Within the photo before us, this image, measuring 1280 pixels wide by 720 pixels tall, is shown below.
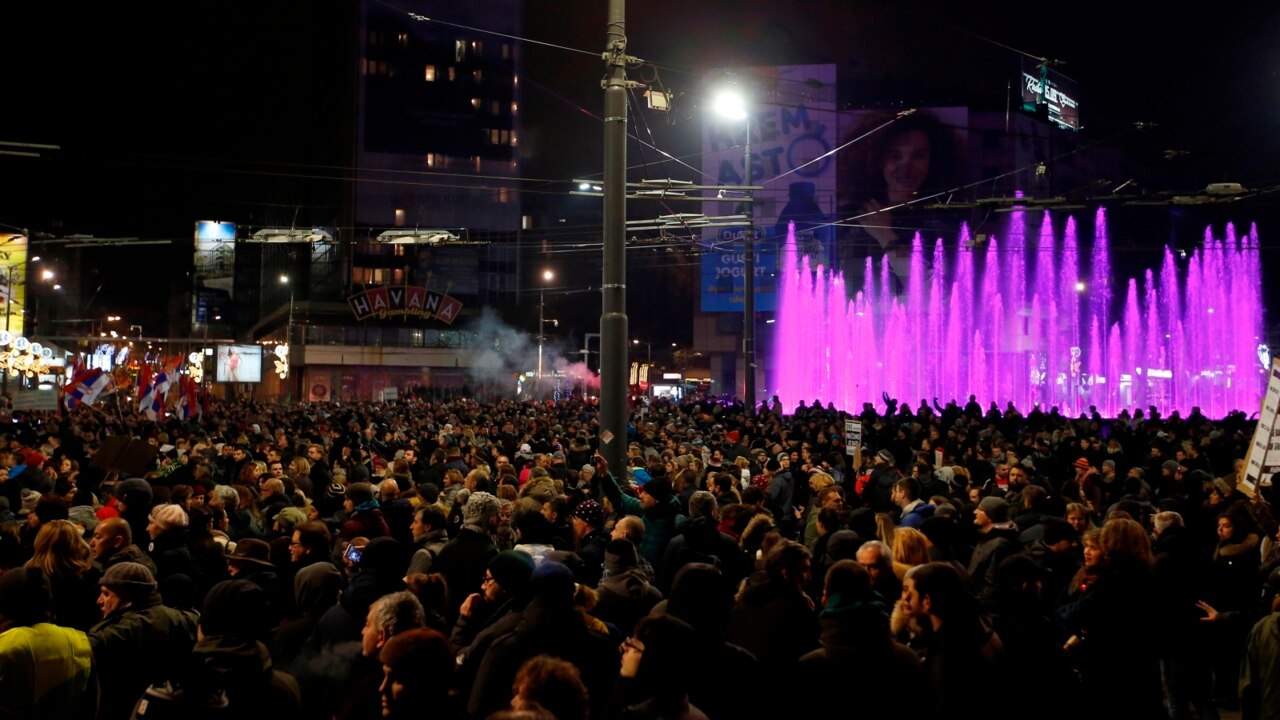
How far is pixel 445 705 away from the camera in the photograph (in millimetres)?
3598

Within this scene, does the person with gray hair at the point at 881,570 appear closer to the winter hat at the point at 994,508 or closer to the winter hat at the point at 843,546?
the winter hat at the point at 843,546

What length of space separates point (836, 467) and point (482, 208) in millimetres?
75109

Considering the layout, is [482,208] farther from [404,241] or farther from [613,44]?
[613,44]

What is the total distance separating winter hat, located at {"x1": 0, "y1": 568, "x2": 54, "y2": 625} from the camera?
4668 millimetres

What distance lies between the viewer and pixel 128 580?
5129 millimetres

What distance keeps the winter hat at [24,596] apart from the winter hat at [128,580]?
355mm

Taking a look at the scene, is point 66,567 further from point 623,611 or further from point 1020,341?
point 1020,341

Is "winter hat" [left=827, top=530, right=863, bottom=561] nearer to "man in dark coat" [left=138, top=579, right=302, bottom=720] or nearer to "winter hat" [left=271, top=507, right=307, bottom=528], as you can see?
"man in dark coat" [left=138, top=579, right=302, bottom=720]

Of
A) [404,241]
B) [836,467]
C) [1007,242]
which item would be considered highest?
[1007,242]

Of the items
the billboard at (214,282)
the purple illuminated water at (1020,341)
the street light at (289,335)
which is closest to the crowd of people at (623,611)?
the purple illuminated water at (1020,341)

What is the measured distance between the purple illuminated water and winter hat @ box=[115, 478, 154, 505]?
29.7 meters

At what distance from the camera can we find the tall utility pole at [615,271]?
38.3ft

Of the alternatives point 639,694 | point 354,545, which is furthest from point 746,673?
point 354,545

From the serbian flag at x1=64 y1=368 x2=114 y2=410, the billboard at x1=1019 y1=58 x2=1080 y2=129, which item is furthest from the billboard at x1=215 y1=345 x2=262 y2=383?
the billboard at x1=1019 y1=58 x2=1080 y2=129
